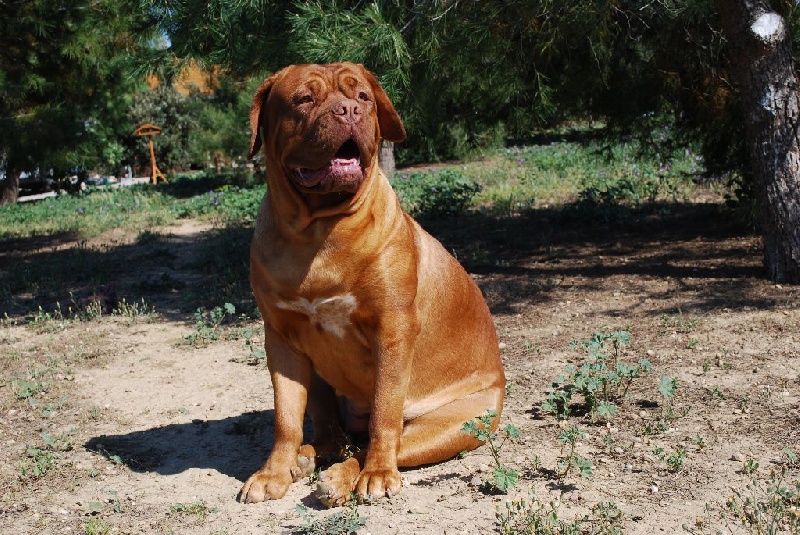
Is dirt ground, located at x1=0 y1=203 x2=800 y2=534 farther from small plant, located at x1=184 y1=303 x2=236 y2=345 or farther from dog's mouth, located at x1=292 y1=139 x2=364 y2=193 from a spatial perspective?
dog's mouth, located at x1=292 y1=139 x2=364 y2=193

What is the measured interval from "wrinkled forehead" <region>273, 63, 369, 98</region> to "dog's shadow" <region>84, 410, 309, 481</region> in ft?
5.22

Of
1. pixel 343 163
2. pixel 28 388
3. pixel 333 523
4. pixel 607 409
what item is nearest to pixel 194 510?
pixel 333 523

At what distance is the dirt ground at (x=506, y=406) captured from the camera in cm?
308

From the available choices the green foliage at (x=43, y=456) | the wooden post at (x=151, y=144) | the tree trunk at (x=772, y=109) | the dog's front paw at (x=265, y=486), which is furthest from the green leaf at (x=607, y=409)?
the wooden post at (x=151, y=144)

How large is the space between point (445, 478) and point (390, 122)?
141 centimetres

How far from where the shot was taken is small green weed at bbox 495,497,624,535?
8.73 feet

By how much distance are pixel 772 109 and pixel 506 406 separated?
301cm

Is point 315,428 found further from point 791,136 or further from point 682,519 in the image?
point 791,136

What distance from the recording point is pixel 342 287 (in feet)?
10.2

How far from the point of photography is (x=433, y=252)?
11.8 feet

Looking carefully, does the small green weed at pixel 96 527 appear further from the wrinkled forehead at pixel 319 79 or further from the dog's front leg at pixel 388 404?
the wrinkled forehead at pixel 319 79

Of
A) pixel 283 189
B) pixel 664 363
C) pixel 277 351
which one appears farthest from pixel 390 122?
pixel 664 363

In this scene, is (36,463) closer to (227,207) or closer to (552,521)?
(552,521)

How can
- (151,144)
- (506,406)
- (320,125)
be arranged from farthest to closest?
(151,144) → (506,406) → (320,125)
